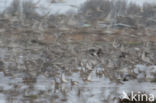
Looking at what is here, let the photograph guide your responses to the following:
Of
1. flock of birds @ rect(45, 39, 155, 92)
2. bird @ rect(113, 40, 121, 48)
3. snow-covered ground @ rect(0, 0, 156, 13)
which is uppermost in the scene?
snow-covered ground @ rect(0, 0, 156, 13)

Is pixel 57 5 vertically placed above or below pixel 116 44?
above

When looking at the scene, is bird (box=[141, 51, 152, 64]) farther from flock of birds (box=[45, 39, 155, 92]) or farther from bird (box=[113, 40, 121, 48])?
bird (box=[113, 40, 121, 48])

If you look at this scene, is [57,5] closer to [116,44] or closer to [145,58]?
[116,44]

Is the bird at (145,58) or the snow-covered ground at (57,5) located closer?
the snow-covered ground at (57,5)

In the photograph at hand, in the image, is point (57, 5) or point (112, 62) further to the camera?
point (112, 62)

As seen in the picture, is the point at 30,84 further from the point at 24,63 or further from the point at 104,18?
the point at 104,18

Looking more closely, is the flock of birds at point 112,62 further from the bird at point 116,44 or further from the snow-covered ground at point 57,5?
the snow-covered ground at point 57,5

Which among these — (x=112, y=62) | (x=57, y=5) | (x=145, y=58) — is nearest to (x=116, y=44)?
(x=112, y=62)

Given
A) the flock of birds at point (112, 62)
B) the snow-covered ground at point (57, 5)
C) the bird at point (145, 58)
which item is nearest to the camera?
the snow-covered ground at point (57, 5)

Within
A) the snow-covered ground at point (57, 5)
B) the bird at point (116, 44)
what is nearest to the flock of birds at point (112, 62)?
the bird at point (116, 44)

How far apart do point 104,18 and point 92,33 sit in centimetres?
28

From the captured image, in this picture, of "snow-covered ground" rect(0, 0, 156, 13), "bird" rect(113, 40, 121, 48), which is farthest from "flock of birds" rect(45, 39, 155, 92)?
"snow-covered ground" rect(0, 0, 156, 13)

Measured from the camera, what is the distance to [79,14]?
4.80 meters

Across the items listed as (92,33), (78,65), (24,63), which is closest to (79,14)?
(92,33)
